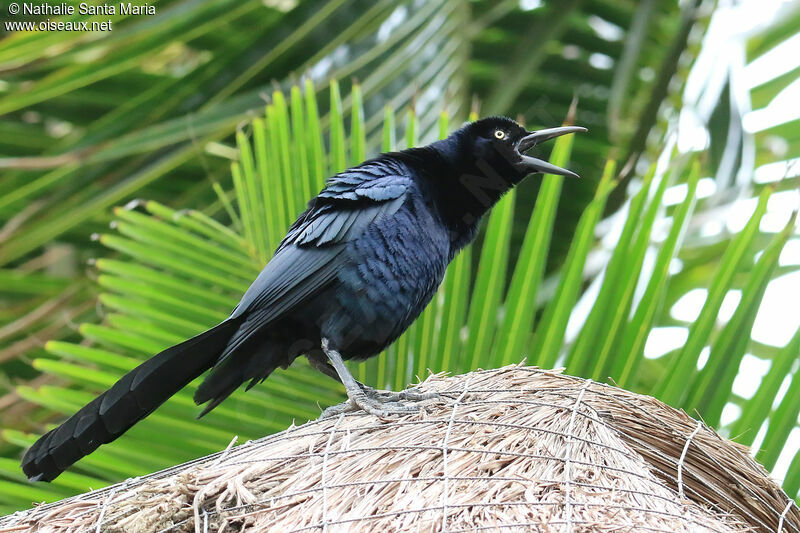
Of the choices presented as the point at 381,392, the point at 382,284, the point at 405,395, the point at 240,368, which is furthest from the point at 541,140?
the point at 240,368

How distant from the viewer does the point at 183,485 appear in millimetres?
2525

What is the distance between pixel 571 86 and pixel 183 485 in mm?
5250

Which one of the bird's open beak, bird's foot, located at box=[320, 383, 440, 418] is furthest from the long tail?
the bird's open beak

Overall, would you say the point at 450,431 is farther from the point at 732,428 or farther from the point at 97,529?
the point at 732,428

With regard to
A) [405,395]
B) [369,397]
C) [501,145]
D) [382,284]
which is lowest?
[369,397]

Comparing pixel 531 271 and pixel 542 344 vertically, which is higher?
pixel 531 271

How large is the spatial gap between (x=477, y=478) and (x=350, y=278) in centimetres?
174

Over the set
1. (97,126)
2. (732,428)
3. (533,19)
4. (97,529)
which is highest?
(533,19)

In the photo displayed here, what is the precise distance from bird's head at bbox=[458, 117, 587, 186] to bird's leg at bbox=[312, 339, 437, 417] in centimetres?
134

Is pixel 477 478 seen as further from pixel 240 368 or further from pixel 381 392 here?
pixel 240 368

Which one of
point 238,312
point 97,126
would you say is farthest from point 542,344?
point 97,126

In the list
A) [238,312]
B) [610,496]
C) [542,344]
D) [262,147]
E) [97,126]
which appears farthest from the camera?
[97,126]

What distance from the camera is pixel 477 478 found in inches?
96.9

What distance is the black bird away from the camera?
3709 millimetres
